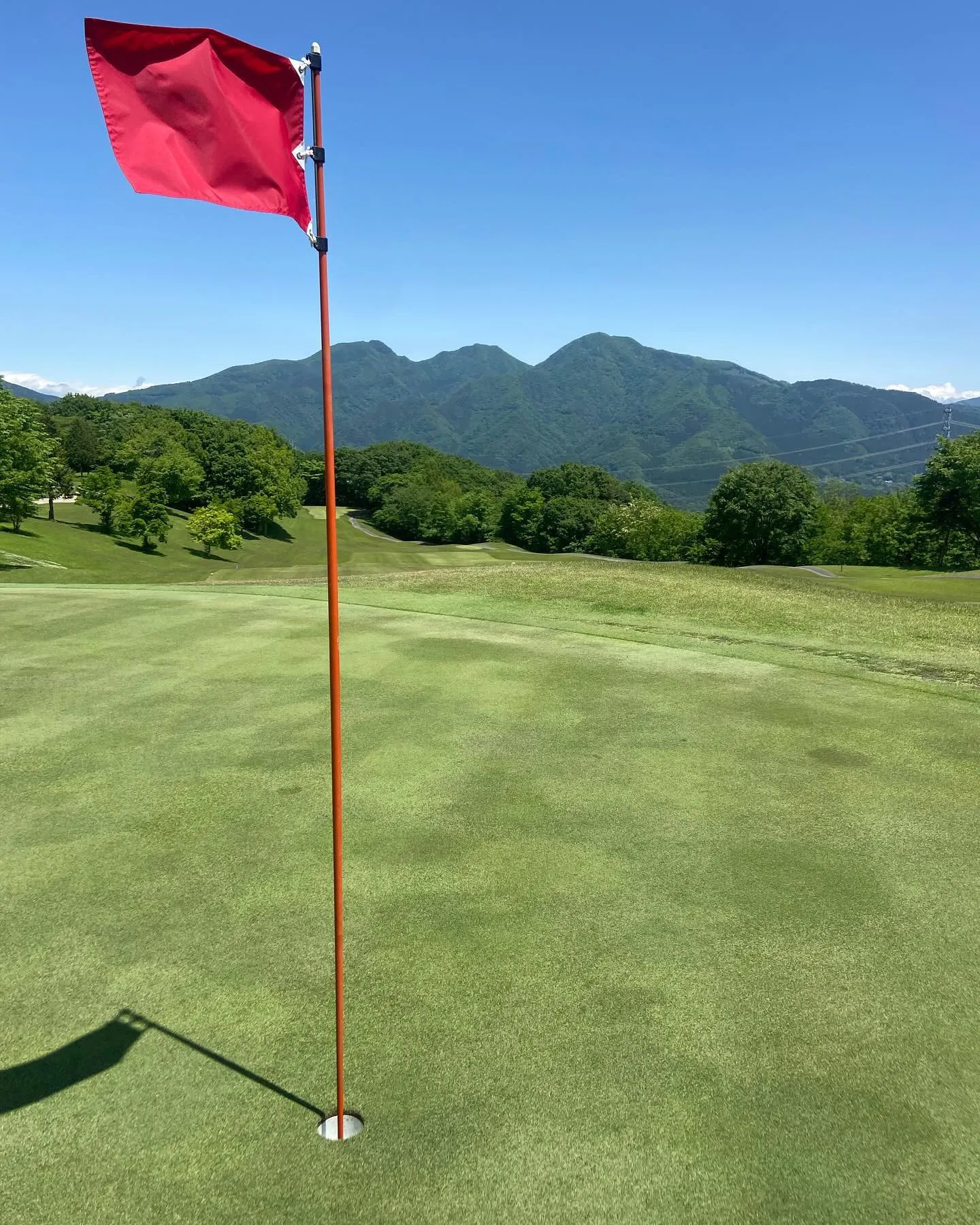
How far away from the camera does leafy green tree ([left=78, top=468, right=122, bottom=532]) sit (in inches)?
2825

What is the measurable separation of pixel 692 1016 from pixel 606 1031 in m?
0.63

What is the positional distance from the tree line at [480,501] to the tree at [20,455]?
0.10m

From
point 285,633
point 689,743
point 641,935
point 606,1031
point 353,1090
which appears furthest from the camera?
point 285,633

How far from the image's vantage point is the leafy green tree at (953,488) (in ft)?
225

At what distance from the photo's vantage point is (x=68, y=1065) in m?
4.91

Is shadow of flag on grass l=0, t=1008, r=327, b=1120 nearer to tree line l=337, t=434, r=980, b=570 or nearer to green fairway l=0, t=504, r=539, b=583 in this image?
green fairway l=0, t=504, r=539, b=583

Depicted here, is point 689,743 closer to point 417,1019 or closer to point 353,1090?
point 417,1019

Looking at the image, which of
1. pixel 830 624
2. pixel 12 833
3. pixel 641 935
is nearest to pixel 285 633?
pixel 12 833

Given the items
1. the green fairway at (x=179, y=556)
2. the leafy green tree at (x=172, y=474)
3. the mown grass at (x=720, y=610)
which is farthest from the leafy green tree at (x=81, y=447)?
the mown grass at (x=720, y=610)

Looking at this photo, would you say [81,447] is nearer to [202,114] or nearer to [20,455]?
[20,455]

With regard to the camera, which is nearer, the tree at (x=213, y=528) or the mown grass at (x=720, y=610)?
the mown grass at (x=720, y=610)

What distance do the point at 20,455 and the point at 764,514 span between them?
63.7 metres

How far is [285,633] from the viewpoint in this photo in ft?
56.5

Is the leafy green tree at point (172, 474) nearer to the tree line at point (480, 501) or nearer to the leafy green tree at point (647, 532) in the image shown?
the tree line at point (480, 501)
